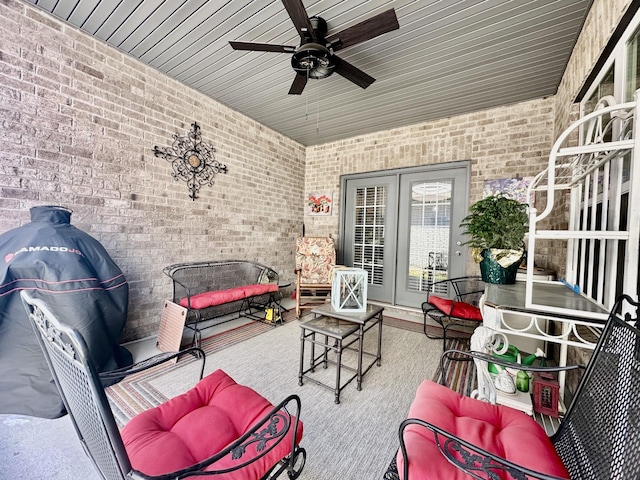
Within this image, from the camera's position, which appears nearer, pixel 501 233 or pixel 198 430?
pixel 198 430

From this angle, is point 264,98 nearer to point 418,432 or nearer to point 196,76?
point 196,76

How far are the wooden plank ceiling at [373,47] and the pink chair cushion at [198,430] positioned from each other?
8.68 ft

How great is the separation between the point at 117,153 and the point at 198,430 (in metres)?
2.76

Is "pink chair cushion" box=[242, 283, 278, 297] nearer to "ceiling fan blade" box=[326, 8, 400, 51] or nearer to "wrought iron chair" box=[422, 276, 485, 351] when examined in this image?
"wrought iron chair" box=[422, 276, 485, 351]

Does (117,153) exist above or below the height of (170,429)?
above

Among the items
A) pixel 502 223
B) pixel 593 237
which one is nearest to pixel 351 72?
pixel 502 223

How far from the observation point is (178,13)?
2117 mm

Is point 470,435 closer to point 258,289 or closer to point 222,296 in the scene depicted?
point 222,296

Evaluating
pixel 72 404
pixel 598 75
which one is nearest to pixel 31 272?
pixel 72 404

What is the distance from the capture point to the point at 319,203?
496 cm

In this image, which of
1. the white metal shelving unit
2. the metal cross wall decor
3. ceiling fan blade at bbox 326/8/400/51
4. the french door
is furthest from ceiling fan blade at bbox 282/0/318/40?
the french door

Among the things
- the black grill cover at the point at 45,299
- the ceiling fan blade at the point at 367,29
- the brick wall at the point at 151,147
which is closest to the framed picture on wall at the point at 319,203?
the brick wall at the point at 151,147

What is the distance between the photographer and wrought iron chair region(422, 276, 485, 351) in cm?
261

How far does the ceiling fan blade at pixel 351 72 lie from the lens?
2178 millimetres
